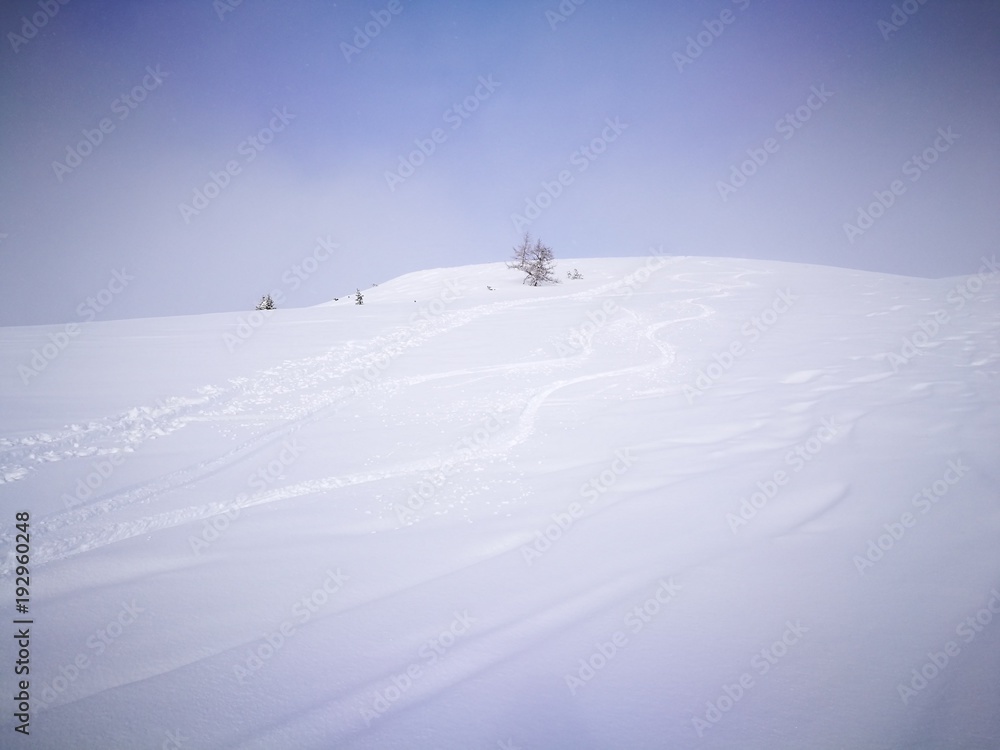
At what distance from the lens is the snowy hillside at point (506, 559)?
1333 millimetres

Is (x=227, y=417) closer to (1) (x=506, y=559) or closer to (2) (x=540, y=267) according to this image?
(1) (x=506, y=559)

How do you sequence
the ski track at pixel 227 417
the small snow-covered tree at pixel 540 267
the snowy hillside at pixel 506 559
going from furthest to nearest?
the small snow-covered tree at pixel 540 267
the ski track at pixel 227 417
the snowy hillside at pixel 506 559

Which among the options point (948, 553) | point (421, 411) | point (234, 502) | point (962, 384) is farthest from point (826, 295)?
point (234, 502)

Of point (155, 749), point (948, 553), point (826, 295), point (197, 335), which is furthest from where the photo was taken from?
point (826, 295)

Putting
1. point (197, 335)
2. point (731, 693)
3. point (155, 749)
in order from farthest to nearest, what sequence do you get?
point (197, 335) < point (731, 693) < point (155, 749)

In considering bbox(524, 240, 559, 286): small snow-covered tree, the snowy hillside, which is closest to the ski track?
the snowy hillside

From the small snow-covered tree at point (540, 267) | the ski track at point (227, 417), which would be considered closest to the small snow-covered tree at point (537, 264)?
the small snow-covered tree at point (540, 267)

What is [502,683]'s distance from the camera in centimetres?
143

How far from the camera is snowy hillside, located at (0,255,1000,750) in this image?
133cm

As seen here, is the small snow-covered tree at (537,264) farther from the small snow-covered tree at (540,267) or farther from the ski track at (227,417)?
the ski track at (227,417)

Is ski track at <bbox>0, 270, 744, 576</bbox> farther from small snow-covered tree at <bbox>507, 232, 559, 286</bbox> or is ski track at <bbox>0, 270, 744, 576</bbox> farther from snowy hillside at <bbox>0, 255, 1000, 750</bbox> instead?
small snow-covered tree at <bbox>507, 232, 559, 286</bbox>

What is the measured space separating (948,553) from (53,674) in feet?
13.0

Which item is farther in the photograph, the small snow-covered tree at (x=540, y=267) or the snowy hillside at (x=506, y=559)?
the small snow-covered tree at (x=540, y=267)

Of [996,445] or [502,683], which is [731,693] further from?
[996,445]
